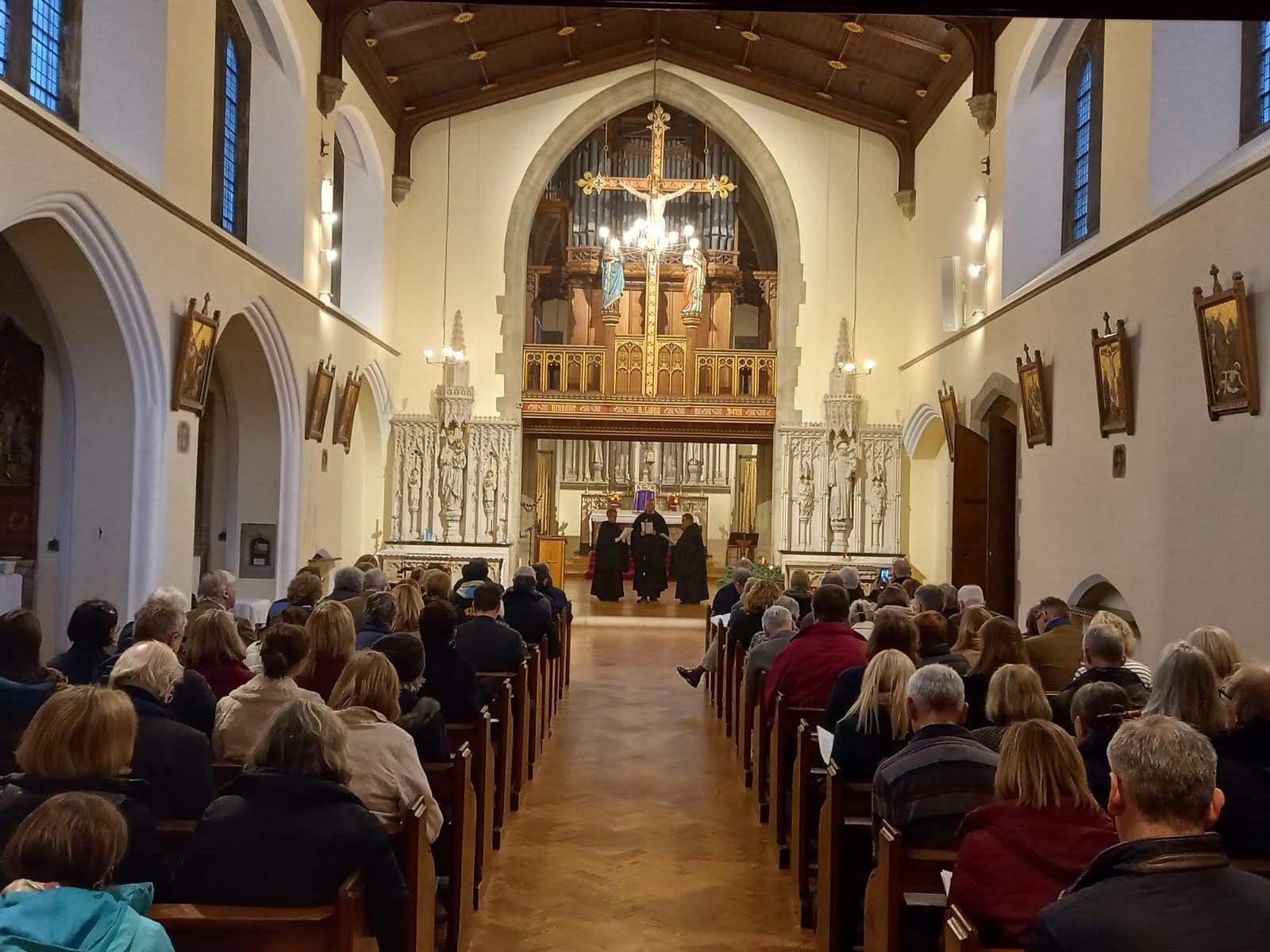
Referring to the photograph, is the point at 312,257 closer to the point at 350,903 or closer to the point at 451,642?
the point at 451,642

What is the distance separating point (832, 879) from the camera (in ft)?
13.6

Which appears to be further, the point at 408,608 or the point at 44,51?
the point at 44,51

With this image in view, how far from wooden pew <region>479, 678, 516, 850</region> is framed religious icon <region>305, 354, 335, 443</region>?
23.6 ft

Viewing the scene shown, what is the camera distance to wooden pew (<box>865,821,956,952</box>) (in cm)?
328

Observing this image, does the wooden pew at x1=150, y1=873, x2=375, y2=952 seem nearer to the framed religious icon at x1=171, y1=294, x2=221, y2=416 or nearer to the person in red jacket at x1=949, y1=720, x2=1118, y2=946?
the person in red jacket at x1=949, y1=720, x2=1118, y2=946

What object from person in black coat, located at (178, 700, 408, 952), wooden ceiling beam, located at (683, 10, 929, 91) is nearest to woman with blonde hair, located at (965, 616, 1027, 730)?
person in black coat, located at (178, 700, 408, 952)

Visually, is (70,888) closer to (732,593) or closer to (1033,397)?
(732,593)

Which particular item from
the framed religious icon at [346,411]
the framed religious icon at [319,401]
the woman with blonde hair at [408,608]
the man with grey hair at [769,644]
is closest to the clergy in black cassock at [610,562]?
the framed religious icon at [346,411]

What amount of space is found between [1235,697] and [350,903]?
2.43 metres

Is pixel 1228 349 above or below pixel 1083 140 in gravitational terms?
below

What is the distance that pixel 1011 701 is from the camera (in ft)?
12.2

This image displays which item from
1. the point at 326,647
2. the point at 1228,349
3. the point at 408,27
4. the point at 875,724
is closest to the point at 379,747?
the point at 326,647

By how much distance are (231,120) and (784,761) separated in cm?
859

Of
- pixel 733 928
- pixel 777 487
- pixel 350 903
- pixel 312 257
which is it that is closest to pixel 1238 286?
pixel 733 928
